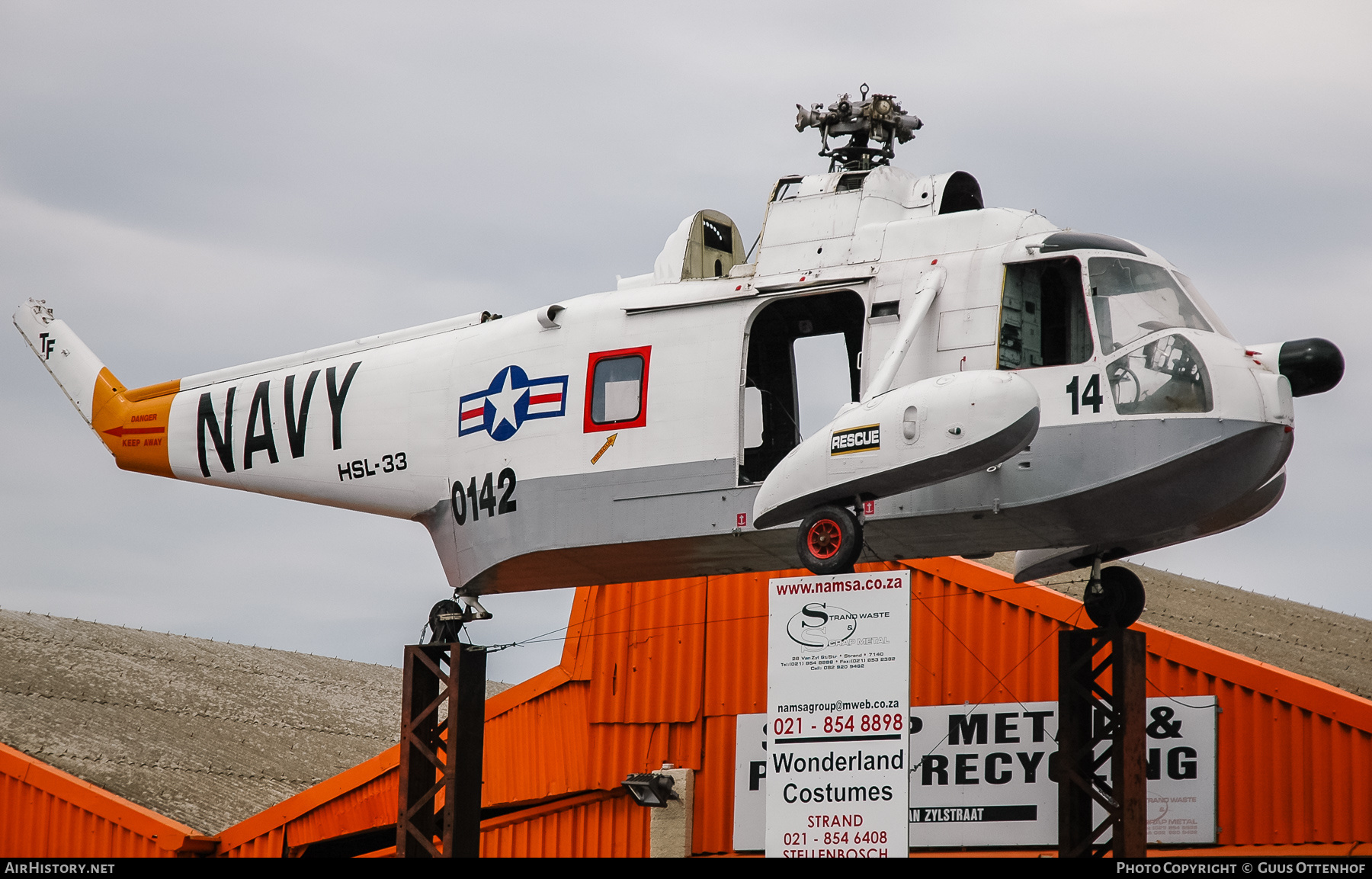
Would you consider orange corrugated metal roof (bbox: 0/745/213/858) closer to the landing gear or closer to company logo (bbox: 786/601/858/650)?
the landing gear

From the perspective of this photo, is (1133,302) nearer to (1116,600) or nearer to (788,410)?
(1116,600)

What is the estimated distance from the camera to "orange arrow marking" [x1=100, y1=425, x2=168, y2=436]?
20.5m

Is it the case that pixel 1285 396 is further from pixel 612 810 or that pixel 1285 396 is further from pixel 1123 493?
pixel 612 810

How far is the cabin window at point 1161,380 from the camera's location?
14016 millimetres

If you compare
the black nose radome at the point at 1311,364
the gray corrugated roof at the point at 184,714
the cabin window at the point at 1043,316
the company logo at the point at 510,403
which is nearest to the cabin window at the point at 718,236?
the company logo at the point at 510,403

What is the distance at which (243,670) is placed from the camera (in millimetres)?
34281

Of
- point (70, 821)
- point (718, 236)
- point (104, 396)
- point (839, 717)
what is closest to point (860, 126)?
point (718, 236)

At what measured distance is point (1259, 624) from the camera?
24188 millimetres

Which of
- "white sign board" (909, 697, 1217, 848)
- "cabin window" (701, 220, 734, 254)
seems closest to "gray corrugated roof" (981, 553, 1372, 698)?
"white sign board" (909, 697, 1217, 848)

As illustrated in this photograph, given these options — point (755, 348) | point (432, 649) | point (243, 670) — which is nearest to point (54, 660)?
point (243, 670)

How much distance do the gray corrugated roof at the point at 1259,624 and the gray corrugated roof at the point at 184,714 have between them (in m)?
14.1

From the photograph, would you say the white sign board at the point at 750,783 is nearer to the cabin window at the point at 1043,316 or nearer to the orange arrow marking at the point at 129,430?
the cabin window at the point at 1043,316

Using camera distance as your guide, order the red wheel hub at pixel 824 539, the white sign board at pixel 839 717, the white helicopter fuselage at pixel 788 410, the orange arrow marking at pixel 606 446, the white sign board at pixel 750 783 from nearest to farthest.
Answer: the white sign board at pixel 839 717 < the white helicopter fuselage at pixel 788 410 < the red wheel hub at pixel 824 539 < the orange arrow marking at pixel 606 446 < the white sign board at pixel 750 783
